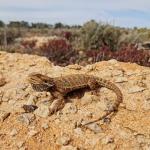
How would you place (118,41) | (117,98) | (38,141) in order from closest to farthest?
(38,141) < (117,98) < (118,41)

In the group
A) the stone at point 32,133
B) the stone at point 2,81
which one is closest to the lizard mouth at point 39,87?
the stone at point 32,133

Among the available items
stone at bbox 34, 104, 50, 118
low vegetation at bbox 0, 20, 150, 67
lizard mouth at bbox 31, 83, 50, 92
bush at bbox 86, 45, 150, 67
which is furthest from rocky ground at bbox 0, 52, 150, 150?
low vegetation at bbox 0, 20, 150, 67

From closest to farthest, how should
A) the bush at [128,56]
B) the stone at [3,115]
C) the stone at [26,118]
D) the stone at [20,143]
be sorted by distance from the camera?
1. the stone at [20,143]
2. the stone at [26,118]
3. the stone at [3,115]
4. the bush at [128,56]

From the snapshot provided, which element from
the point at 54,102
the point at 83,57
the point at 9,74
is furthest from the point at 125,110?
the point at 83,57

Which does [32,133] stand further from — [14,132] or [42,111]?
[42,111]

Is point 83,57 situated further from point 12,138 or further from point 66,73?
point 12,138

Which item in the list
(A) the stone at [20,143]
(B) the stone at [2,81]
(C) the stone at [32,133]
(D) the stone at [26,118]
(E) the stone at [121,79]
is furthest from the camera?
(B) the stone at [2,81]

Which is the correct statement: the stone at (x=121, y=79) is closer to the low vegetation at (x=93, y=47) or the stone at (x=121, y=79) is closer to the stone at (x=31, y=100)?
the stone at (x=31, y=100)
